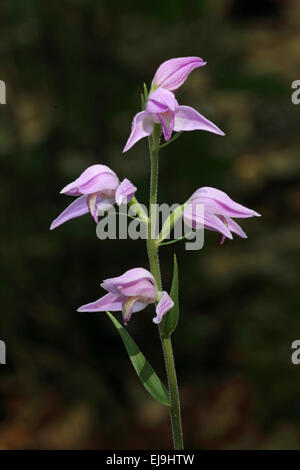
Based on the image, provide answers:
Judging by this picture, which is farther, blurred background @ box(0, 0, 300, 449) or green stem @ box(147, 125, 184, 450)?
blurred background @ box(0, 0, 300, 449)

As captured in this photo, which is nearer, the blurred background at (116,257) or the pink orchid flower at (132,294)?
the pink orchid flower at (132,294)

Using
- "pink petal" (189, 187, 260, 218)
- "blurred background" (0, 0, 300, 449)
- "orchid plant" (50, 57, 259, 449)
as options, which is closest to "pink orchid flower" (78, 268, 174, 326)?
"orchid plant" (50, 57, 259, 449)

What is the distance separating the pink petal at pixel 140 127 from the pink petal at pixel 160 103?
15 mm

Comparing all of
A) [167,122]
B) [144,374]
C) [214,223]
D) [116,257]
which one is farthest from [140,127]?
[116,257]

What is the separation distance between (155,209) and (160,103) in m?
0.11

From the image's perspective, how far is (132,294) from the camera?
→ 0.74 m

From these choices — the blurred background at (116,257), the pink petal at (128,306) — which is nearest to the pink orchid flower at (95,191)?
the pink petal at (128,306)

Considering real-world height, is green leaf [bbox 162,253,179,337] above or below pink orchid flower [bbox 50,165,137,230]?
below

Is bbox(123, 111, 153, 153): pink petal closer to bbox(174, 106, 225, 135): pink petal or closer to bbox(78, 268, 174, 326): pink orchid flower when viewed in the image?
bbox(174, 106, 225, 135): pink petal

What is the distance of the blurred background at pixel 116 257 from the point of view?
1.92 metres

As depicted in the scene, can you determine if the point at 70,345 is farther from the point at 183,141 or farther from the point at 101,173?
the point at 101,173

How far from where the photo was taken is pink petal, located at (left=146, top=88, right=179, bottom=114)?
714 millimetres

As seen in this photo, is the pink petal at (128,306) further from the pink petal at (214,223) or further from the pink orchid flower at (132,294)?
the pink petal at (214,223)

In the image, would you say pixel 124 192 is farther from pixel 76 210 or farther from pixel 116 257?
pixel 116 257
